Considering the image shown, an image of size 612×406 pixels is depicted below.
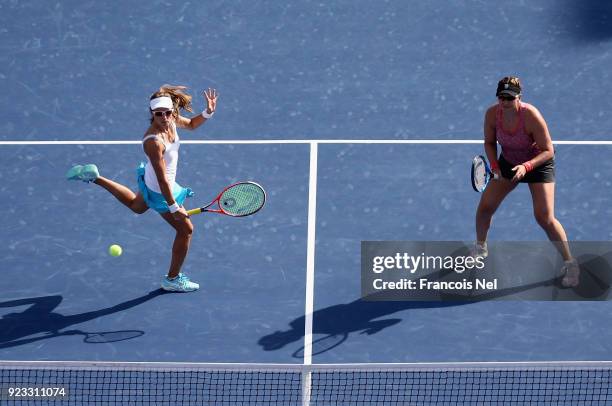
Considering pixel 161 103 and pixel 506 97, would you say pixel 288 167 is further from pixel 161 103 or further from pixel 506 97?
pixel 506 97

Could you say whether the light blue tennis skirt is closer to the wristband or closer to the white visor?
the wristband

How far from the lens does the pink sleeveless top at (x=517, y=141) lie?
9.98m

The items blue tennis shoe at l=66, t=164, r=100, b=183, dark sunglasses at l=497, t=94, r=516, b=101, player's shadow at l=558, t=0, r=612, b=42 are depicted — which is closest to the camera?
dark sunglasses at l=497, t=94, r=516, b=101

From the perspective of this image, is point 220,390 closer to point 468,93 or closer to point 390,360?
point 390,360

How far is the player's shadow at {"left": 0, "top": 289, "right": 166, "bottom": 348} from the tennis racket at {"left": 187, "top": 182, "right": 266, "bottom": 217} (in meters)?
1.00

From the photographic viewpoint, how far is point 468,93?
13539mm

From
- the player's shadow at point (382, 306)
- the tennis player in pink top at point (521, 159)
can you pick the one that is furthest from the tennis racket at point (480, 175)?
the player's shadow at point (382, 306)

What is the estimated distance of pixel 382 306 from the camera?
1056cm

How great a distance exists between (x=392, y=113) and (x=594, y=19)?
3182 mm

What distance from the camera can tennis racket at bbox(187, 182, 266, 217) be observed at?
10.8 meters

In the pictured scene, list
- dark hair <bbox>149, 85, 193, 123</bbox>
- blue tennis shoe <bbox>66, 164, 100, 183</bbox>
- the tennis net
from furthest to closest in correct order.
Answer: blue tennis shoe <bbox>66, 164, 100, 183</bbox> → dark hair <bbox>149, 85, 193, 123</bbox> → the tennis net

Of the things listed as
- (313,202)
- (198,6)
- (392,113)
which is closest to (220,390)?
(313,202)

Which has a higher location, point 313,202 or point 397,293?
point 313,202

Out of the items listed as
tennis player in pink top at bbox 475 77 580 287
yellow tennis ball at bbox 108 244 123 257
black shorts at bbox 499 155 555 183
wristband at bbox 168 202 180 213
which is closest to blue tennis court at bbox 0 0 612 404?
yellow tennis ball at bbox 108 244 123 257
